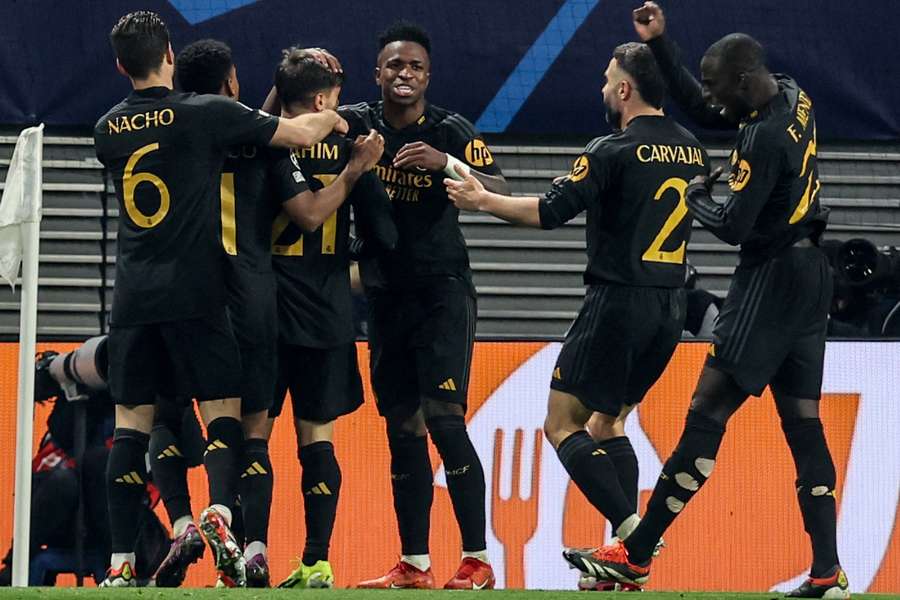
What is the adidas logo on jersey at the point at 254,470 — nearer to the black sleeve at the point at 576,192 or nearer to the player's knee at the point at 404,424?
the player's knee at the point at 404,424

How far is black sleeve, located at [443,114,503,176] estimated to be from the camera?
24.0 feet

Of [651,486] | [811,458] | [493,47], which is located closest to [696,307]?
[651,486]

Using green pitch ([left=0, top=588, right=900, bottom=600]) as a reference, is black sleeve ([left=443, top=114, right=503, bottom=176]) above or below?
above

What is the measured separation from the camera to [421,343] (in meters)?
7.25

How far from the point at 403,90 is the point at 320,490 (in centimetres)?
163

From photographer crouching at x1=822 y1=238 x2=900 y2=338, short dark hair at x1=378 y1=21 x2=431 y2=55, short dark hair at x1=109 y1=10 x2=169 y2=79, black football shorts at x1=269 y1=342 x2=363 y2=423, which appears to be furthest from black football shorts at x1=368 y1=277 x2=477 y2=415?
photographer crouching at x1=822 y1=238 x2=900 y2=338

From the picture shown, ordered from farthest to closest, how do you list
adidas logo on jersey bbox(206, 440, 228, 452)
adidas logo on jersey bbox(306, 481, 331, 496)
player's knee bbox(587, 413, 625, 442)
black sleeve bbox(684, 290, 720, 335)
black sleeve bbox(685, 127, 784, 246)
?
black sleeve bbox(684, 290, 720, 335) → player's knee bbox(587, 413, 625, 442) → adidas logo on jersey bbox(306, 481, 331, 496) → adidas logo on jersey bbox(206, 440, 228, 452) → black sleeve bbox(685, 127, 784, 246)

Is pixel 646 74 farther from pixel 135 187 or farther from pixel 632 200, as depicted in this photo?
pixel 135 187

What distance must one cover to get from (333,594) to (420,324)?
1421 millimetres

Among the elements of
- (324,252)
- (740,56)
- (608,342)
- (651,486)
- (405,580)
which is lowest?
(405,580)

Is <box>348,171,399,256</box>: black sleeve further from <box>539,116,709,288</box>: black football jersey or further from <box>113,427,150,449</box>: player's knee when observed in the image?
<box>113,427,150,449</box>: player's knee

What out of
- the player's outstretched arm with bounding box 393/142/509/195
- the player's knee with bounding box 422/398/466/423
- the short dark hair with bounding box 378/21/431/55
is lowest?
the player's knee with bounding box 422/398/466/423

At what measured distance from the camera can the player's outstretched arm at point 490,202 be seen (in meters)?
6.85

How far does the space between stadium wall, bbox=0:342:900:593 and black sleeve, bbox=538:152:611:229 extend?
2.38 m
